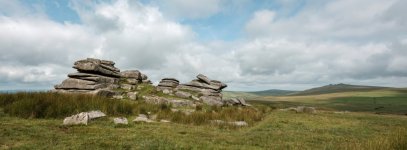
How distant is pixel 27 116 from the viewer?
16.9m

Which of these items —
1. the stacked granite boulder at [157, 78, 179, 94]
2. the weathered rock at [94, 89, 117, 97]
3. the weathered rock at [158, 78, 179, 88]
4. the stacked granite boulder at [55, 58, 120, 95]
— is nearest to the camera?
the weathered rock at [94, 89, 117, 97]

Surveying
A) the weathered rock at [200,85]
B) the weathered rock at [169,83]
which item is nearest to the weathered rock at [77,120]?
the weathered rock at [169,83]

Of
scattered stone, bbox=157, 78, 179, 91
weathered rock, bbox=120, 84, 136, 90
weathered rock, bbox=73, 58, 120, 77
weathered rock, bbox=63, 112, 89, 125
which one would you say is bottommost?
weathered rock, bbox=63, 112, 89, 125

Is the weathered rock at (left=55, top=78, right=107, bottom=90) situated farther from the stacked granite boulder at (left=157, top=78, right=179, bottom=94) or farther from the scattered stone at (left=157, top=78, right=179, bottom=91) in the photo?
the scattered stone at (left=157, top=78, right=179, bottom=91)

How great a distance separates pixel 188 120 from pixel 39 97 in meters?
10.2

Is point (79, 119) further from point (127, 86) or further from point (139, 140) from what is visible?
point (127, 86)

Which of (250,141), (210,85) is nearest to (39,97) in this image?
(250,141)

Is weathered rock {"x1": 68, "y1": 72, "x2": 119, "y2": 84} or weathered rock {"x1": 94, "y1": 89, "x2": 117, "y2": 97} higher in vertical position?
weathered rock {"x1": 68, "y1": 72, "x2": 119, "y2": 84}

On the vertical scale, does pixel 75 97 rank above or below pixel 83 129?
above

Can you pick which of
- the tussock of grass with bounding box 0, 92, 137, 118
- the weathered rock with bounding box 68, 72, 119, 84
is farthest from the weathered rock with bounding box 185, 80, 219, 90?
the tussock of grass with bounding box 0, 92, 137, 118

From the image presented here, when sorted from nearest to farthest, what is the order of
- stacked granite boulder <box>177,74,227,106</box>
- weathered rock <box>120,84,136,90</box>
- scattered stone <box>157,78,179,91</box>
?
weathered rock <box>120,84,136,90</box> → stacked granite boulder <box>177,74,227,106</box> → scattered stone <box>157,78,179,91</box>

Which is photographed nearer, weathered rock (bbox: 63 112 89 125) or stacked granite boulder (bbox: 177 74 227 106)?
weathered rock (bbox: 63 112 89 125)

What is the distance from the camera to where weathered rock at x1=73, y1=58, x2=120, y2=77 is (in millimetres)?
35750

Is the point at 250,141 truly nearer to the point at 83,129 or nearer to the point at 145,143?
the point at 145,143
